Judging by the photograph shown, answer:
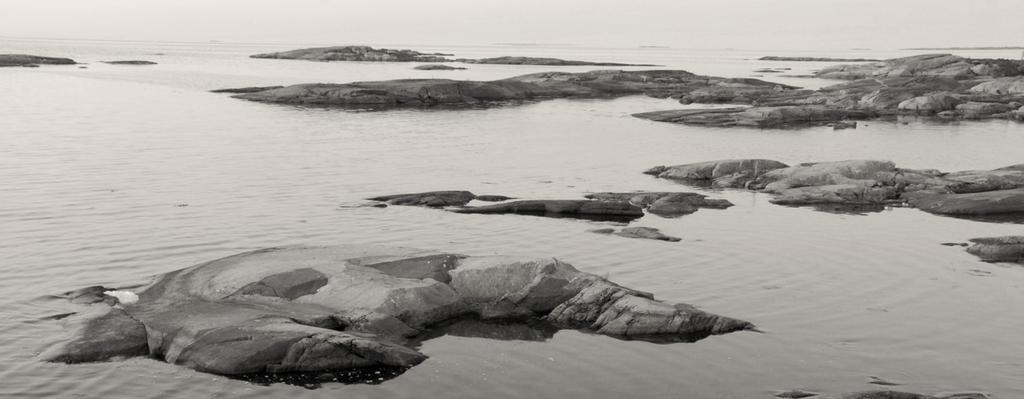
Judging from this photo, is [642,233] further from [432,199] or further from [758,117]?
[758,117]

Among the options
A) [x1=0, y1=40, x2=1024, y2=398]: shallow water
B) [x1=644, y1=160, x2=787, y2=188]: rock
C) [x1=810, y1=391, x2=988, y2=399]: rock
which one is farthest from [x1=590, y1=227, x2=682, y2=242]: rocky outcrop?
[x1=810, y1=391, x2=988, y2=399]: rock

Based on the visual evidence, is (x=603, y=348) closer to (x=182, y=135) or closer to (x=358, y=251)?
(x=358, y=251)

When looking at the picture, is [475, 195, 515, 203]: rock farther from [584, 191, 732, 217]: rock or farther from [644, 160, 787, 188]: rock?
[644, 160, 787, 188]: rock

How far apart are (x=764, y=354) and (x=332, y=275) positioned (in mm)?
9087

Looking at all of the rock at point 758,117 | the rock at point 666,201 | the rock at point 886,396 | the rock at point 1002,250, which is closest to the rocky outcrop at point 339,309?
the rock at point 886,396

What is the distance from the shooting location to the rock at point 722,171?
43.2 meters

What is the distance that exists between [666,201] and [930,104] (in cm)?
5399

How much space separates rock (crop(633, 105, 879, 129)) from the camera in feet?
229

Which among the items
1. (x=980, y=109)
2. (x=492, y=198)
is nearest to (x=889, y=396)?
(x=492, y=198)

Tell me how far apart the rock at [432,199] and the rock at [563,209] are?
3.60 feet

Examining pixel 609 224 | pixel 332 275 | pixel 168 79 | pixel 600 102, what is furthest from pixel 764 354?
pixel 168 79

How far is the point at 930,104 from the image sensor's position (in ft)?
268

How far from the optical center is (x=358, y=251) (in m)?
23.9

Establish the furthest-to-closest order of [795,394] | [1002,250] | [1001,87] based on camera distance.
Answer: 1. [1001,87]
2. [1002,250]
3. [795,394]
